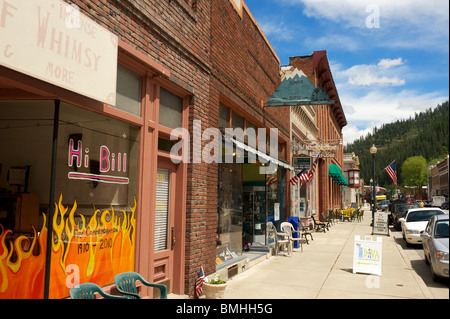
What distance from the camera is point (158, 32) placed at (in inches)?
245

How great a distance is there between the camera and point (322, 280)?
8828 mm

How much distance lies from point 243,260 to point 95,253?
546 centimetres

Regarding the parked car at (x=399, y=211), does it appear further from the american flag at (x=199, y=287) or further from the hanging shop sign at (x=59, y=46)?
the hanging shop sign at (x=59, y=46)

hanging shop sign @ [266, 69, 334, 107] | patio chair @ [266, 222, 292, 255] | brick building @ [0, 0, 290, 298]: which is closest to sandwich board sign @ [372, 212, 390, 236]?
patio chair @ [266, 222, 292, 255]

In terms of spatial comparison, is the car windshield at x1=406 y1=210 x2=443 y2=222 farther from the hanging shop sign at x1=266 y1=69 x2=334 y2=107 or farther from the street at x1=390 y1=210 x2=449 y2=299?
the hanging shop sign at x1=266 y1=69 x2=334 y2=107

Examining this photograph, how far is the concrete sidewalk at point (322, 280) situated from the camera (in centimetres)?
748

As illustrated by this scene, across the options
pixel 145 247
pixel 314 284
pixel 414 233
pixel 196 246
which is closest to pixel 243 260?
pixel 314 284

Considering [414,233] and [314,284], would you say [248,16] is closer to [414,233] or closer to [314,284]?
[314,284]

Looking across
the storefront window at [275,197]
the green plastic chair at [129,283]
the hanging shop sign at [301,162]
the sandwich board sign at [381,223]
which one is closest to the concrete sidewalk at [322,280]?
the storefront window at [275,197]

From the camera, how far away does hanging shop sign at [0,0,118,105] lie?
11.6ft

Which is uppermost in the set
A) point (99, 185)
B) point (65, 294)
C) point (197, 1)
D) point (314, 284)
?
point (197, 1)

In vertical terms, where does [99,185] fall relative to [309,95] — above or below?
below

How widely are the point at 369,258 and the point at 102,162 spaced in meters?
7.47

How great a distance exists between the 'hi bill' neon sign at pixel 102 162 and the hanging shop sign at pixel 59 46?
0.73 m
